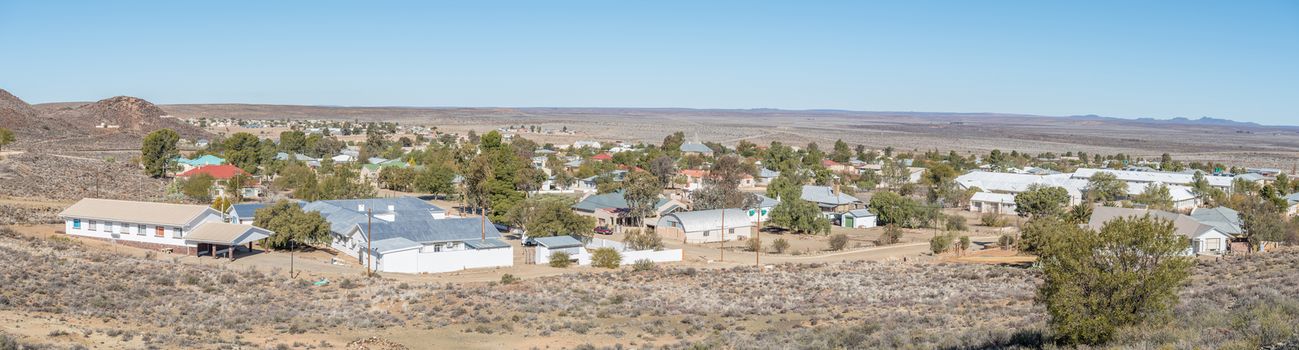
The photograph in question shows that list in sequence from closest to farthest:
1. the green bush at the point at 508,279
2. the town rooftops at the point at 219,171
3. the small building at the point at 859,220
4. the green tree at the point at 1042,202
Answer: the green bush at the point at 508,279, the green tree at the point at 1042,202, the small building at the point at 859,220, the town rooftops at the point at 219,171

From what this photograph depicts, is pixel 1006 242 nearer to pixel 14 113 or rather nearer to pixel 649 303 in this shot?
pixel 649 303

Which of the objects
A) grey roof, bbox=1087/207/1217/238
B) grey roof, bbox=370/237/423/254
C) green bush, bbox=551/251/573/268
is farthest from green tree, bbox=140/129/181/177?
grey roof, bbox=1087/207/1217/238

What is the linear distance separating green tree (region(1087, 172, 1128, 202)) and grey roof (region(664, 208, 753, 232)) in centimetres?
3290

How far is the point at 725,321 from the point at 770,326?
5.37 feet

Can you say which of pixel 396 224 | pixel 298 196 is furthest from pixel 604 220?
pixel 298 196

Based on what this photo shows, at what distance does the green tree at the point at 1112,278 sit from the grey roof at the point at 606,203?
142 feet

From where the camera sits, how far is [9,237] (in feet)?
146

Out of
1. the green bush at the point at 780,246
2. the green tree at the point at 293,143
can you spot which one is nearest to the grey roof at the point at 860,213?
the green bush at the point at 780,246

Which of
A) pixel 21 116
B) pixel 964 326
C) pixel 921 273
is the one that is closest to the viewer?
pixel 964 326

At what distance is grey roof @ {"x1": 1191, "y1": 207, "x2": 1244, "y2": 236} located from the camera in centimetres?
5253

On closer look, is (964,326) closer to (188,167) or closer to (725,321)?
(725,321)

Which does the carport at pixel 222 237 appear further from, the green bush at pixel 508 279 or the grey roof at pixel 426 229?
the green bush at pixel 508 279

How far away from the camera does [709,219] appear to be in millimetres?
60062

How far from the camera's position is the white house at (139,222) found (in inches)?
1838
